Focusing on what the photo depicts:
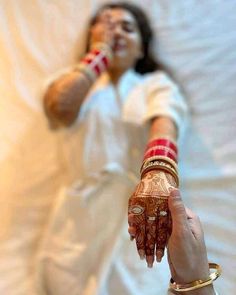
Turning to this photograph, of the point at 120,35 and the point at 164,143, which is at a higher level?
the point at 120,35

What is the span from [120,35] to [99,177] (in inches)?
12.0

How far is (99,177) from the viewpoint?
3.32 feet

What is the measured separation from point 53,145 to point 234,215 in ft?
1.45

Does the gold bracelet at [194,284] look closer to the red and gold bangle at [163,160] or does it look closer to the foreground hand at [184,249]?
the foreground hand at [184,249]

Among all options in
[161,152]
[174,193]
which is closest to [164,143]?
[161,152]

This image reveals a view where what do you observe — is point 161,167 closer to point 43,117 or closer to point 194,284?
point 194,284

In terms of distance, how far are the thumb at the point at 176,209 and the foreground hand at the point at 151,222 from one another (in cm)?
2

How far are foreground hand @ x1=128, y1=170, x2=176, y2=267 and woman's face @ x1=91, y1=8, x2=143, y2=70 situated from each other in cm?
47

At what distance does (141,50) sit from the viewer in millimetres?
1127

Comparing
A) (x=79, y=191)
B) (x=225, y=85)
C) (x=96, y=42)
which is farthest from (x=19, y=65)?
(x=225, y=85)

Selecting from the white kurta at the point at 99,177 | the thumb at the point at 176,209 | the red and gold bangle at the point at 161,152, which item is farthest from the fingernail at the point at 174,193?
the white kurta at the point at 99,177

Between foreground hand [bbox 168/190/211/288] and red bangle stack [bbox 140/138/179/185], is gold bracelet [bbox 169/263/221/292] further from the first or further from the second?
red bangle stack [bbox 140/138/179/185]

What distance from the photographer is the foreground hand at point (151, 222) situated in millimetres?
665

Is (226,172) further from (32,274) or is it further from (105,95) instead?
(32,274)
